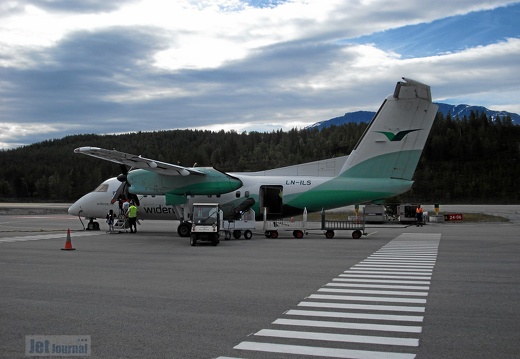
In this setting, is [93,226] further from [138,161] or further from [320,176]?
[320,176]

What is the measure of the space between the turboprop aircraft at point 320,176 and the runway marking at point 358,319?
11406 mm

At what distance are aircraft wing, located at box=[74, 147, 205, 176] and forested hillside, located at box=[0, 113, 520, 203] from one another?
7199cm

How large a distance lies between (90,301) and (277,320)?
3892 millimetres

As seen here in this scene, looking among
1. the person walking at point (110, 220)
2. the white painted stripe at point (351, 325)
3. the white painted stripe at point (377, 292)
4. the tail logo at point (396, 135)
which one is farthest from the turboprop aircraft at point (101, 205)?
the white painted stripe at point (351, 325)

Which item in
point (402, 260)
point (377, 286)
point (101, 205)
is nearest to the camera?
point (377, 286)

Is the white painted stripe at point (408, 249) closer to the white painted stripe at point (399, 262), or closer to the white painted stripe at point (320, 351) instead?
the white painted stripe at point (399, 262)

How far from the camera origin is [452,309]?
9203mm

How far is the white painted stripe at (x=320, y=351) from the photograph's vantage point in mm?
6465

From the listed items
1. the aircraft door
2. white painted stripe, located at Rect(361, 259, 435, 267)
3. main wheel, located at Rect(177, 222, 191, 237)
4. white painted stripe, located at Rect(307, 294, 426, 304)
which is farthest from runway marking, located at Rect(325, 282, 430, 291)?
main wheel, located at Rect(177, 222, 191, 237)

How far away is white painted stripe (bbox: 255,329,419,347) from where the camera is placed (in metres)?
7.09

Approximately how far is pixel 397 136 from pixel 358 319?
1770 cm

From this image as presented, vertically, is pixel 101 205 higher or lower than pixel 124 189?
lower

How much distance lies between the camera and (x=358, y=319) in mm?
8469

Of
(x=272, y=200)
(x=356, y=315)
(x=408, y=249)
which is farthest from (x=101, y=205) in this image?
(x=356, y=315)
